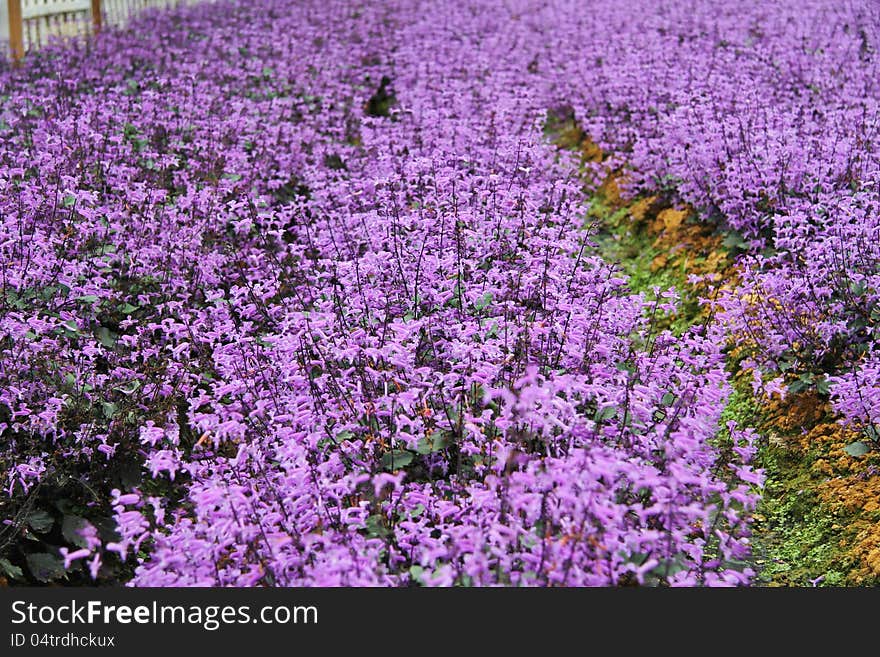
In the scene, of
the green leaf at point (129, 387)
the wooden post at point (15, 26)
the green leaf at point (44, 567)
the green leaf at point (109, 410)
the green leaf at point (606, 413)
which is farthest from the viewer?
the wooden post at point (15, 26)

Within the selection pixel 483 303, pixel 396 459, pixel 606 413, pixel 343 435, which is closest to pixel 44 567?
pixel 343 435

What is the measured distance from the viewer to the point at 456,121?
8.27m

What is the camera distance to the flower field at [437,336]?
328cm

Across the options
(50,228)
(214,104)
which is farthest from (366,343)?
(214,104)

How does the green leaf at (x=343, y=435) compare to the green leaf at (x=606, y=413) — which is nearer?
the green leaf at (x=343, y=435)

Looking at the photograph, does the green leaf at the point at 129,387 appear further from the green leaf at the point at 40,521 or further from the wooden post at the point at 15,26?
the wooden post at the point at 15,26

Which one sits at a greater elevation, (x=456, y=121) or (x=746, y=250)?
(x=456, y=121)

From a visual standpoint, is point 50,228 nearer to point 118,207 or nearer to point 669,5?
point 118,207

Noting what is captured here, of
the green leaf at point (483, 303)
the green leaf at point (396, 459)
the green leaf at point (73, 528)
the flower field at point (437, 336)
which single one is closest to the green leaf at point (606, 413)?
the flower field at point (437, 336)

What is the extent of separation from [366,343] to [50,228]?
2608 mm

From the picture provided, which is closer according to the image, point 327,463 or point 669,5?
point 327,463

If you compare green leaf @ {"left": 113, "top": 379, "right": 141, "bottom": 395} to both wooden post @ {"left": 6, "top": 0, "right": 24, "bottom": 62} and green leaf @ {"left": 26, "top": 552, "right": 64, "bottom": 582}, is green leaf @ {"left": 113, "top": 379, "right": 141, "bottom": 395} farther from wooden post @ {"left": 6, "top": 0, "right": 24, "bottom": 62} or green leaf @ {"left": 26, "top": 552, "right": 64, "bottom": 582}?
wooden post @ {"left": 6, "top": 0, "right": 24, "bottom": 62}

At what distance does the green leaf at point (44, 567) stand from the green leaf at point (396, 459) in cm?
166

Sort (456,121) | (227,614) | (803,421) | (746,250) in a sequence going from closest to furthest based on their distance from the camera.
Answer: (227,614)
(803,421)
(746,250)
(456,121)
